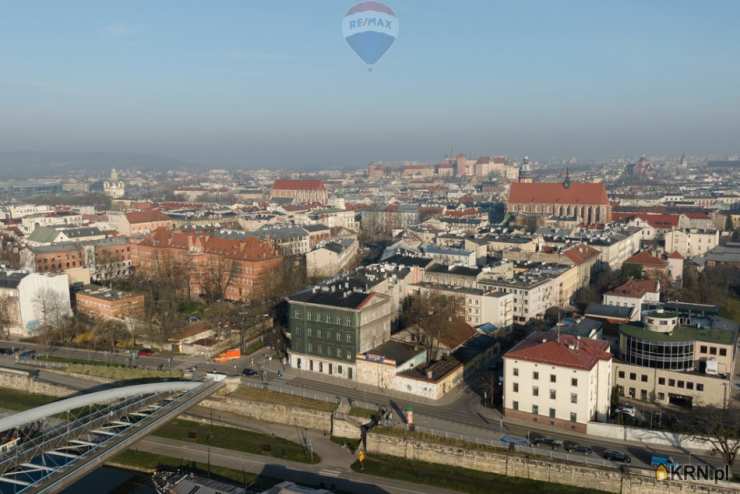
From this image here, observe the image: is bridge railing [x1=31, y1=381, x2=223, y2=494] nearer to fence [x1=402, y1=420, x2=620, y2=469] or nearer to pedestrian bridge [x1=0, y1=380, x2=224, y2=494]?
pedestrian bridge [x1=0, y1=380, x2=224, y2=494]

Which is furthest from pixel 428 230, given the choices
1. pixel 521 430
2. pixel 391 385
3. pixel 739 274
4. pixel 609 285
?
pixel 521 430

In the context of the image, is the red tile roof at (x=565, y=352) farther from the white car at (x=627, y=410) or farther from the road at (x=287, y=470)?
the road at (x=287, y=470)

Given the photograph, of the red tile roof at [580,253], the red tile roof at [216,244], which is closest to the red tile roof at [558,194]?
the red tile roof at [580,253]

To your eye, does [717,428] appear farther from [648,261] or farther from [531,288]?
[648,261]

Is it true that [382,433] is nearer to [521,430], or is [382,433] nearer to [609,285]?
[521,430]

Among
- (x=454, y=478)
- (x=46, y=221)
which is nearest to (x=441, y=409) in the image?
(x=454, y=478)
